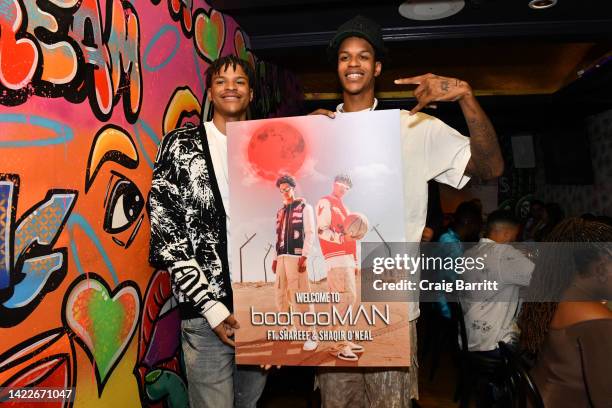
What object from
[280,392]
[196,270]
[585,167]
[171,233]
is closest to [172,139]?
[171,233]

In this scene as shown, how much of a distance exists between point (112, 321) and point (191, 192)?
0.49 meters

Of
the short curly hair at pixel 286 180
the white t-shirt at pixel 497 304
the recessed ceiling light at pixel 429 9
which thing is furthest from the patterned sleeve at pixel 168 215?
the recessed ceiling light at pixel 429 9

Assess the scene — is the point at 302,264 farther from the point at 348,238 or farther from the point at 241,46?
the point at 241,46

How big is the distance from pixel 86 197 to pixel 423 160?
966 millimetres

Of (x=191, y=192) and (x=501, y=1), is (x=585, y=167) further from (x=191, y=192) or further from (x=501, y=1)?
A: (x=191, y=192)

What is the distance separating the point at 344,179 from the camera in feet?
3.35

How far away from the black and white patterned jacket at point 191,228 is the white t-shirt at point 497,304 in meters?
1.50

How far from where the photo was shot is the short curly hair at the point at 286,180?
1044mm

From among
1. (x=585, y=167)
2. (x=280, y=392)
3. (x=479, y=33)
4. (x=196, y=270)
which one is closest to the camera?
(x=196, y=270)

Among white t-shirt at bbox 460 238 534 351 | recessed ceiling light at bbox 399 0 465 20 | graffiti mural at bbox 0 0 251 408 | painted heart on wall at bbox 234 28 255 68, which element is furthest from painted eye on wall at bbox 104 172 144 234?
recessed ceiling light at bbox 399 0 465 20

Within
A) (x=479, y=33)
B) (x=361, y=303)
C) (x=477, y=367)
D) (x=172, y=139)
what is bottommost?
(x=477, y=367)

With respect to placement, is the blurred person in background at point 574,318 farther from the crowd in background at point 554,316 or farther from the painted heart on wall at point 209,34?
the painted heart on wall at point 209,34

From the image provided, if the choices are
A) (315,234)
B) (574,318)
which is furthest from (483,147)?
(574,318)

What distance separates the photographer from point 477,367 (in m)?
2.17
